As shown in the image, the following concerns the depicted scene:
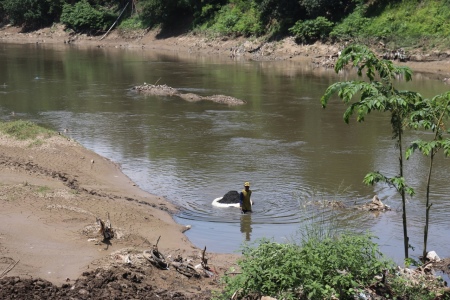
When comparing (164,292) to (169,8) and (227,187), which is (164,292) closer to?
(227,187)

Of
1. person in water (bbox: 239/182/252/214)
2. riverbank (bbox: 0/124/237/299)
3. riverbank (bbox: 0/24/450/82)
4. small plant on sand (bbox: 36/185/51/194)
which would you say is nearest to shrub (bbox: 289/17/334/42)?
riverbank (bbox: 0/24/450/82)

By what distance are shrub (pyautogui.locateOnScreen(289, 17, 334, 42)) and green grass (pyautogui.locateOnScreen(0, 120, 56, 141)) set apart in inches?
A: 1140

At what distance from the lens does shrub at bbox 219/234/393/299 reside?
824 centimetres

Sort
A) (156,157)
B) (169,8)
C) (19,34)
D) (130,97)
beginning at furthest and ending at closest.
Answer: (19,34), (169,8), (130,97), (156,157)

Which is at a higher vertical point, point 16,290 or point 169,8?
point 169,8

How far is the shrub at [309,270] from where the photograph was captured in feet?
27.0

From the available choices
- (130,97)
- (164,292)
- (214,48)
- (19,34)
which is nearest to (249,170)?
(164,292)

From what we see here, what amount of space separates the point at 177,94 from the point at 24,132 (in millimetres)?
12911

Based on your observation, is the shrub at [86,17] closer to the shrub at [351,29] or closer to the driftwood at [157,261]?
the shrub at [351,29]

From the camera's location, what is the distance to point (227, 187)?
58.4 ft

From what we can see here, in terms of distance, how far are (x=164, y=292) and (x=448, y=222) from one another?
7.80m

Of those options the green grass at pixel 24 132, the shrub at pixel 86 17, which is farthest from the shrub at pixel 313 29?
the green grass at pixel 24 132

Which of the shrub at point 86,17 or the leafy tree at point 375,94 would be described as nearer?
the leafy tree at point 375,94

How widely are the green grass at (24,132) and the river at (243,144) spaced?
179cm
